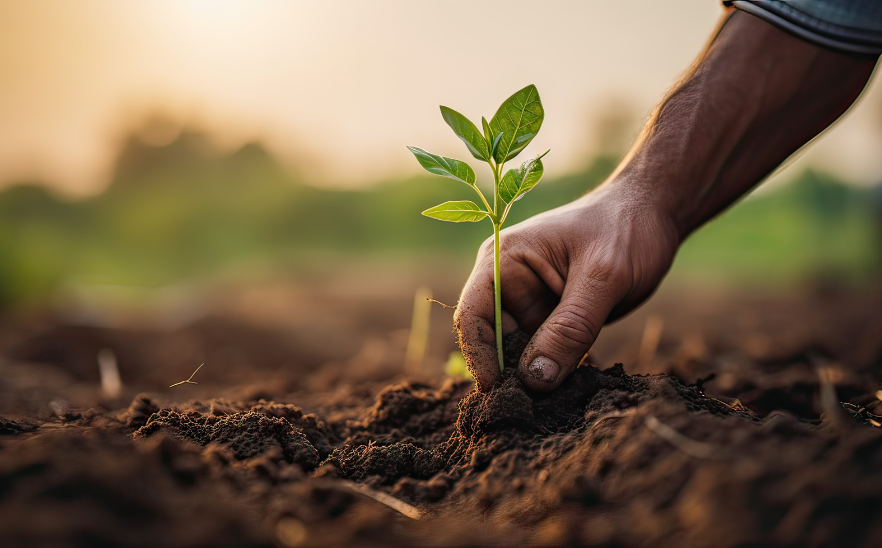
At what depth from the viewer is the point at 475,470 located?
145 cm

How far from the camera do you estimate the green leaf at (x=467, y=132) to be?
5.26 feet

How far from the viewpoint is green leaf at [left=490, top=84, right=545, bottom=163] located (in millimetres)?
1579

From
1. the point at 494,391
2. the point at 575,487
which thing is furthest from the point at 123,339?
the point at 575,487

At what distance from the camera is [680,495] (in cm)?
103

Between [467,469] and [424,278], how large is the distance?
11597 millimetres

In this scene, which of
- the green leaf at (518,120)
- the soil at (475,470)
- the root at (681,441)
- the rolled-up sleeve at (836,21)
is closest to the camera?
the soil at (475,470)

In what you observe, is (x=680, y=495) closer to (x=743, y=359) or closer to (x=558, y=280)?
(x=558, y=280)

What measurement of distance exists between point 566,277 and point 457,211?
54 cm

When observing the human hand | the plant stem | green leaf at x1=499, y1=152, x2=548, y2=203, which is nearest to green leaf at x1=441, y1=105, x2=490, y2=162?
green leaf at x1=499, y1=152, x2=548, y2=203

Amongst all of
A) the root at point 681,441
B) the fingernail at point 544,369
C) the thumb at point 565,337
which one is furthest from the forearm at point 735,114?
the root at point 681,441

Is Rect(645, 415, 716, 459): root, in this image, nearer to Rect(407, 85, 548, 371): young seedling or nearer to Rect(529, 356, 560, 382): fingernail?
Rect(529, 356, 560, 382): fingernail

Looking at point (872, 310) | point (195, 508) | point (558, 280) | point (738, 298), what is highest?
point (558, 280)

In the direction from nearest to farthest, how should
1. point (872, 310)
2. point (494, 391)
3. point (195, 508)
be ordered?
point (195, 508)
point (494, 391)
point (872, 310)

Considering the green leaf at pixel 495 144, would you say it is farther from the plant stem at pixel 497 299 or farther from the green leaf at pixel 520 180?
the plant stem at pixel 497 299
